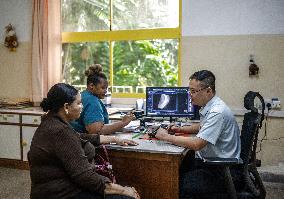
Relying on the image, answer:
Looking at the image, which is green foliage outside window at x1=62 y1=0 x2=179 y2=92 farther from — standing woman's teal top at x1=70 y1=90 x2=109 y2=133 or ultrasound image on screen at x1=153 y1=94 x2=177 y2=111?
standing woman's teal top at x1=70 y1=90 x2=109 y2=133

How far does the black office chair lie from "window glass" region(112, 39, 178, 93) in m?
2.63

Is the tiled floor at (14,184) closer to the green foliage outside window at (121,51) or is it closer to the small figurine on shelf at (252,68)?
the green foliage outside window at (121,51)

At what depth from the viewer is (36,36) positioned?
468cm

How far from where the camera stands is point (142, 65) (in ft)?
20.0

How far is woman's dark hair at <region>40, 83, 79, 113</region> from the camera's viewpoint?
1.89m

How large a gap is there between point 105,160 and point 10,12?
360 cm

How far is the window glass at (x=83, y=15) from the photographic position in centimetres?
482

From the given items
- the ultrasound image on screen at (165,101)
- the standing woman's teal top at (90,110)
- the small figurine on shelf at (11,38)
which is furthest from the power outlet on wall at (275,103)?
the small figurine on shelf at (11,38)

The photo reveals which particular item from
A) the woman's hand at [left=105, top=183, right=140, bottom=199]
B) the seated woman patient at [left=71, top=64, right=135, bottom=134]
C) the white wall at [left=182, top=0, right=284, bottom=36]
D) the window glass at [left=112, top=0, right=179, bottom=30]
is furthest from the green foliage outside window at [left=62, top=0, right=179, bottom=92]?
the woman's hand at [left=105, top=183, right=140, bottom=199]

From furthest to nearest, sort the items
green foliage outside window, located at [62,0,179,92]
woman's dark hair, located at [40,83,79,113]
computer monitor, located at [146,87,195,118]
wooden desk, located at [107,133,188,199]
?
green foliage outside window, located at [62,0,179,92], computer monitor, located at [146,87,195,118], wooden desk, located at [107,133,188,199], woman's dark hair, located at [40,83,79,113]

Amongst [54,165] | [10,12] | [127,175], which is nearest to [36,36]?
[10,12]

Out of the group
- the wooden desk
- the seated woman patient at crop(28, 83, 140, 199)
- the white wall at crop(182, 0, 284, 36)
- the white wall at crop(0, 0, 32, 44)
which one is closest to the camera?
the seated woman patient at crop(28, 83, 140, 199)

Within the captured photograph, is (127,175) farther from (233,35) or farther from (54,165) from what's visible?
(233,35)

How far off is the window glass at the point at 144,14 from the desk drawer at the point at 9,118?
1.78 m
